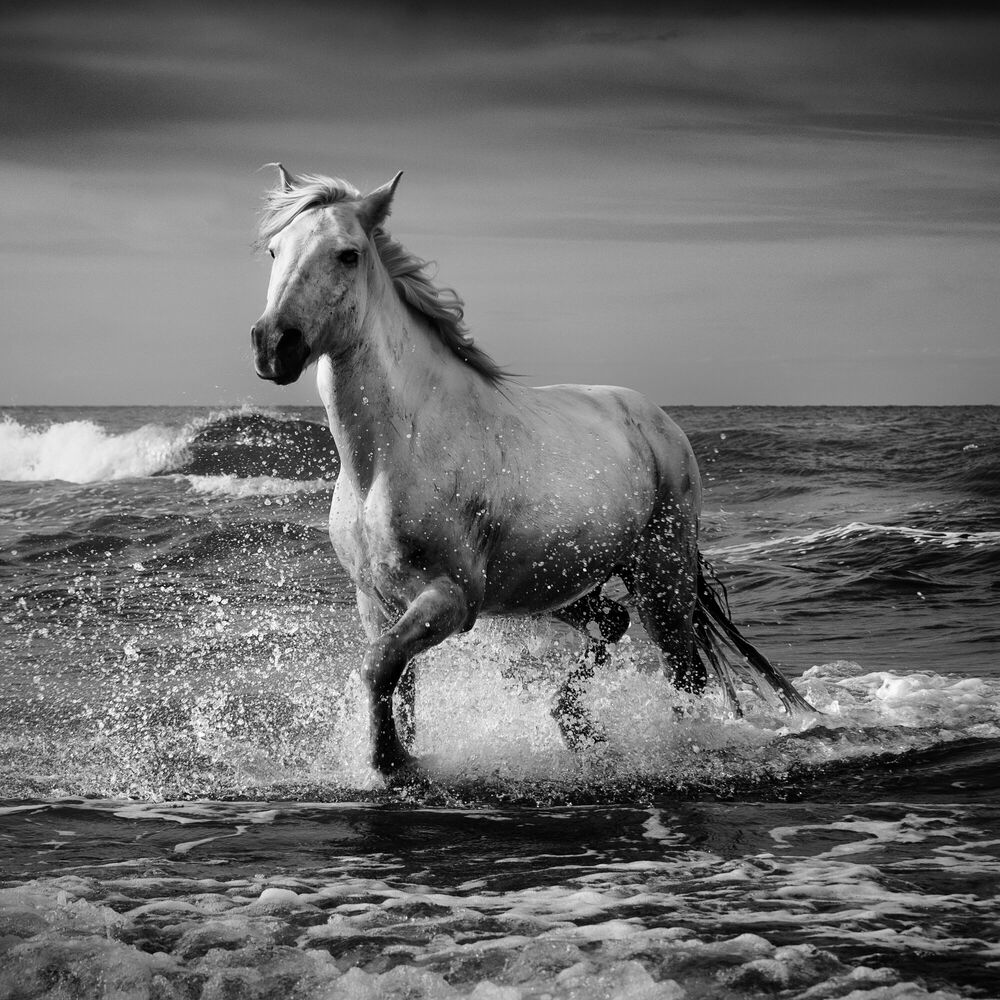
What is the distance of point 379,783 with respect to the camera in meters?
4.67

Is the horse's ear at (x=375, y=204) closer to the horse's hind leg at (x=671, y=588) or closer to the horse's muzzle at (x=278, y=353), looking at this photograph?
the horse's muzzle at (x=278, y=353)

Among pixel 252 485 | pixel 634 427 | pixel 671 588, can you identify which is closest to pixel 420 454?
pixel 634 427

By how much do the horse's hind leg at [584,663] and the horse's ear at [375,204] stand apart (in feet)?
7.47

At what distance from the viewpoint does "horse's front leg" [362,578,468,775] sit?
14.6 ft

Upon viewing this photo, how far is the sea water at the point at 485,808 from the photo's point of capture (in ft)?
9.64

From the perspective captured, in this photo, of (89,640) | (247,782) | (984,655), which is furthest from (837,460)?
(247,782)

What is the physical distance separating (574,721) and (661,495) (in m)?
1.24

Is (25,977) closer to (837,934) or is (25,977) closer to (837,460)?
(837,934)

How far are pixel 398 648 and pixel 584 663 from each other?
1710mm

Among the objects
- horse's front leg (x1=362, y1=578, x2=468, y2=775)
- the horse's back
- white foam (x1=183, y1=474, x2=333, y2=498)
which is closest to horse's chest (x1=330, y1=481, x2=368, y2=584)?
horse's front leg (x1=362, y1=578, x2=468, y2=775)

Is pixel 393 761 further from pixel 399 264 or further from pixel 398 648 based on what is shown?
pixel 399 264

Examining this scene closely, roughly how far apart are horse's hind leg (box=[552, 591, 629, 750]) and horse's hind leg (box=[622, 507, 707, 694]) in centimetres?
17

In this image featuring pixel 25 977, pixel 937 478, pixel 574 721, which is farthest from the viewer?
pixel 937 478

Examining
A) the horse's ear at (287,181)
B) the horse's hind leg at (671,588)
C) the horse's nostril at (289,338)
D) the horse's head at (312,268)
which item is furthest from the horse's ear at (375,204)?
the horse's hind leg at (671,588)
